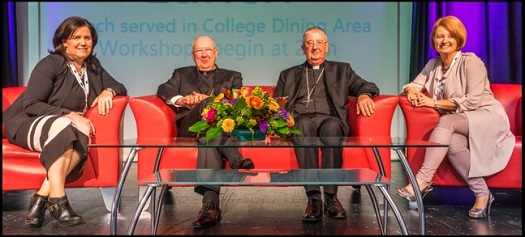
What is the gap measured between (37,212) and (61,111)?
562mm

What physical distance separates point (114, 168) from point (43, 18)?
11.6 ft

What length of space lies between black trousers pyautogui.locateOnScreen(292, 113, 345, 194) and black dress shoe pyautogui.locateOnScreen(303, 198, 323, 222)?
0.07 m

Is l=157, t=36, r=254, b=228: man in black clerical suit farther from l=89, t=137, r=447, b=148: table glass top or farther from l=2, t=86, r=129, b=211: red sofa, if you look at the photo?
l=2, t=86, r=129, b=211: red sofa

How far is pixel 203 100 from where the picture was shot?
388cm

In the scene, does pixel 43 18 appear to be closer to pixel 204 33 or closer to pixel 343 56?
pixel 204 33

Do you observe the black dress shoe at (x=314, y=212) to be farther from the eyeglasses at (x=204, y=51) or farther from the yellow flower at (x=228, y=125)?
the eyeglasses at (x=204, y=51)

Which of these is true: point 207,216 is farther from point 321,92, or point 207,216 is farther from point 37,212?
point 321,92

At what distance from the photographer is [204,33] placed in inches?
261

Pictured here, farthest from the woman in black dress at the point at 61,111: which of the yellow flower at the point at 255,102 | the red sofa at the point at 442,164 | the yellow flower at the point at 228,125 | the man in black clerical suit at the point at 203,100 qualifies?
the red sofa at the point at 442,164

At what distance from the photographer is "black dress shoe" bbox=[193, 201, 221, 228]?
328cm

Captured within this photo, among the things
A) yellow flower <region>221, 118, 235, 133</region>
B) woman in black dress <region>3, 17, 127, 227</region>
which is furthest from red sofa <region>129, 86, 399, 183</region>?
yellow flower <region>221, 118, 235, 133</region>

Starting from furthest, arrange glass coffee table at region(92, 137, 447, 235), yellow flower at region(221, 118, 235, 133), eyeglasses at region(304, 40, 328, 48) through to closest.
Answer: eyeglasses at region(304, 40, 328, 48) < yellow flower at region(221, 118, 235, 133) < glass coffee table at region(92, 137, 447, 235)

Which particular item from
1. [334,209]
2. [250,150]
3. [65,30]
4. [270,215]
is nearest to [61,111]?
[65,30]

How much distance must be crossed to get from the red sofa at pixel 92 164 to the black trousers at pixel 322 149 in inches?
41.0
